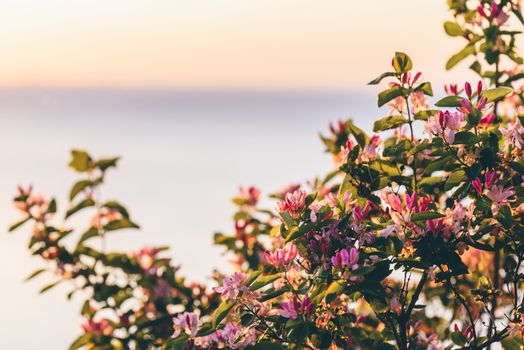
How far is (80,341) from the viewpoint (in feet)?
11.7

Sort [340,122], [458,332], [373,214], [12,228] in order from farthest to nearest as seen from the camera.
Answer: [340,122], [12,228], [373,214], [458,332]

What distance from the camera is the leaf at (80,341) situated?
354 centimetres

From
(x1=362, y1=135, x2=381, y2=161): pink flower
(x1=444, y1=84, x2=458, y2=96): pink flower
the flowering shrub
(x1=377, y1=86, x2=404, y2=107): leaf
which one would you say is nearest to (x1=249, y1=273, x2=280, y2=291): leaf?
the flowering shrub

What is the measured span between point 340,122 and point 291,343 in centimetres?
163

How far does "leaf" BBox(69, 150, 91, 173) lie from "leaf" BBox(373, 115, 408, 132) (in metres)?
1.57

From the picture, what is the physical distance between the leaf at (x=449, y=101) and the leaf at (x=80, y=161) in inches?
71.1

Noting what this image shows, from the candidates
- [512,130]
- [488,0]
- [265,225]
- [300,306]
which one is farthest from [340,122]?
[300,306]

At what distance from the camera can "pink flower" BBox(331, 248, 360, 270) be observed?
2.21m

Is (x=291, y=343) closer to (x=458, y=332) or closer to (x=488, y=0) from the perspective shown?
(x=458, y=332)

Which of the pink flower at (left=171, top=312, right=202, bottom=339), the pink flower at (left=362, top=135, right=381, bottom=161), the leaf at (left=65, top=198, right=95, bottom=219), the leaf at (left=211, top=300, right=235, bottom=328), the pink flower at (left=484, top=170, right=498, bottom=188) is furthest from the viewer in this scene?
the leaf at (left=65, top=198, right=95, bottom=219)

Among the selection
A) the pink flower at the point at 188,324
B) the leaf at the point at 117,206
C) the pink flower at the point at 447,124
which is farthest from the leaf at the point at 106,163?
the pink flower at the point at 447,124

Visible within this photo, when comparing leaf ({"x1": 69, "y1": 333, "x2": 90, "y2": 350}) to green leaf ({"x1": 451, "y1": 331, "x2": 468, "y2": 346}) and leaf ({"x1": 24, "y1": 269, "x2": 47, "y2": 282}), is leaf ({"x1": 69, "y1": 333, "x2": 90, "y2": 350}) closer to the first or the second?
leaf ({"x1": 24, "y1": 269, "x2": 47, "y2": 282})

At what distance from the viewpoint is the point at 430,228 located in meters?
2.34

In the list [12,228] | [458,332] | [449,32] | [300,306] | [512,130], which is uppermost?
[449,32]
